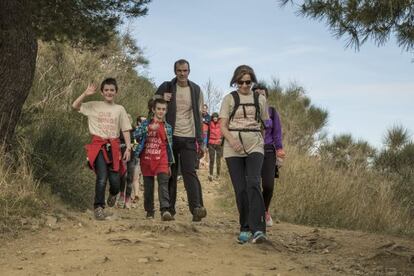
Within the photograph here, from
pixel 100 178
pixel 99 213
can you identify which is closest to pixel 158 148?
pixel 100 178

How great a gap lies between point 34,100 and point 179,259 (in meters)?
7.49

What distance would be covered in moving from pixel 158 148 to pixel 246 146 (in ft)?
5.01

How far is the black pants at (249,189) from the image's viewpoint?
19.5ft

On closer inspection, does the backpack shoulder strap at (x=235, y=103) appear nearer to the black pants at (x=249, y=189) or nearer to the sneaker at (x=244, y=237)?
the black pants at (x=249, y=189)

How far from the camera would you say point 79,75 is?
1459 cm

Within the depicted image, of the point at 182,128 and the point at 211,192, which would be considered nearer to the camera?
the point at 182,128

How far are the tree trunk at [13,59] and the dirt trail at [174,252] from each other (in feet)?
4.80

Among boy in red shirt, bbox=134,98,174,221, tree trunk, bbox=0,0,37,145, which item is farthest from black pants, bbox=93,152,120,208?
tree trunk, bbox=0,0,37,145

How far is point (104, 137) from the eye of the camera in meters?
7.14

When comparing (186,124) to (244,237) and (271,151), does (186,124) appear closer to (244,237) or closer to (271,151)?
(271,151)

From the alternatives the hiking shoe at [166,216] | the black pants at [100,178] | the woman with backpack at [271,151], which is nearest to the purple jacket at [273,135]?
the woman with backpack at [271,151]

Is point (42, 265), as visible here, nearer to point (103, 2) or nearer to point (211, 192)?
point (103, 2)

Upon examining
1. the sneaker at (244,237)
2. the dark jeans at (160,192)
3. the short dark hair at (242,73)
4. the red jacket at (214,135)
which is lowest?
the sneaker at (244,237)

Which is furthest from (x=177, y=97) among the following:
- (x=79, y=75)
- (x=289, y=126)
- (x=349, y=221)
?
(x=289, y=126)
